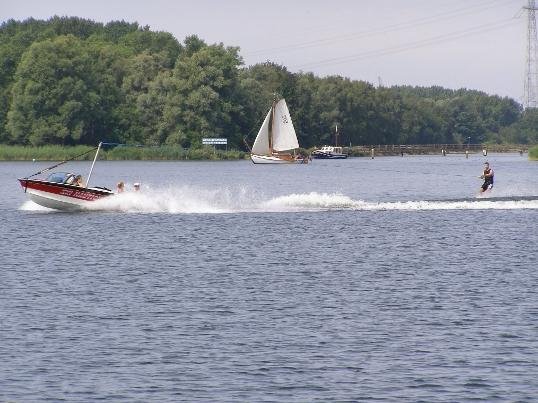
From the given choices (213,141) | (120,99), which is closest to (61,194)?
(213,141)

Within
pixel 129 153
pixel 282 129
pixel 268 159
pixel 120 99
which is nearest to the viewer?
pixel 282 129

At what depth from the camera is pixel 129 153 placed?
181500mm

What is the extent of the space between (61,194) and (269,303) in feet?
107

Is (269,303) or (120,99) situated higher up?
(120,99)

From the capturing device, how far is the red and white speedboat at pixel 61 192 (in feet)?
222

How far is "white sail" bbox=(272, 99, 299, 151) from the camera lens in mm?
175875

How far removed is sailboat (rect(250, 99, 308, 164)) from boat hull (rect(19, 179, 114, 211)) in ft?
343

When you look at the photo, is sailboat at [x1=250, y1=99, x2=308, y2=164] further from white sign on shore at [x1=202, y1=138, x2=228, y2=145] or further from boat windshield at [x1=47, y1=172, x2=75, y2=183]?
boat windshield at [x1=47, y1=172, x2=75, y2=183]

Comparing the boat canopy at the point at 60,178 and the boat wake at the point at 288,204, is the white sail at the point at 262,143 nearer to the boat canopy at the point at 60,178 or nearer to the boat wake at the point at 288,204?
the boat wake at the point at 288,204

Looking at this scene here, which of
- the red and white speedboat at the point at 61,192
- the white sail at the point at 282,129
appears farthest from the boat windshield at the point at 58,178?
the white sail at the point at 282,129

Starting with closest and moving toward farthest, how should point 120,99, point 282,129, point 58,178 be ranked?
1. point 58,178
2. point 282,129
3. point 120,99

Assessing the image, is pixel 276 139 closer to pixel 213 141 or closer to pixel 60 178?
pixel 213 141

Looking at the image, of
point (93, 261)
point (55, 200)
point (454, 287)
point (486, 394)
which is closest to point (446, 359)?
point (486, 394)

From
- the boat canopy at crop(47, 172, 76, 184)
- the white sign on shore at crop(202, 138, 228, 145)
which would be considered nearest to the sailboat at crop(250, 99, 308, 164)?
the white sign on shore at crop(202, 138, 228, 145)
